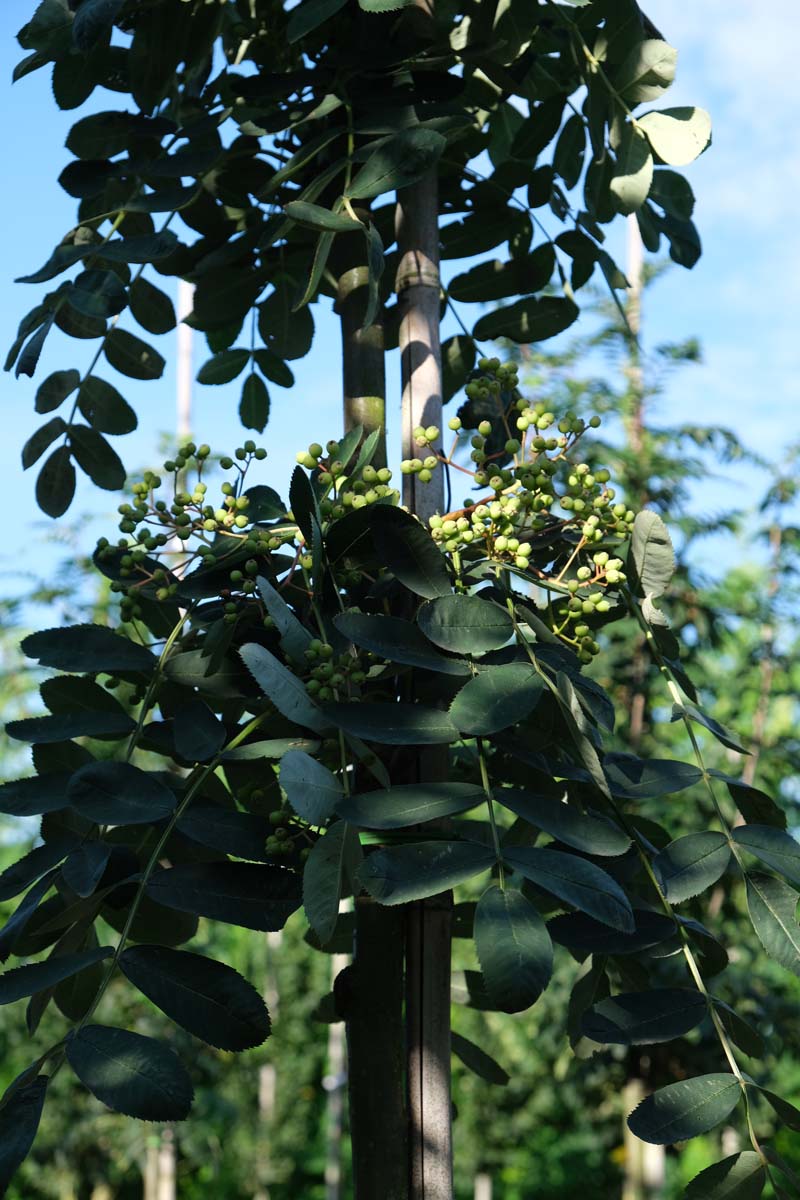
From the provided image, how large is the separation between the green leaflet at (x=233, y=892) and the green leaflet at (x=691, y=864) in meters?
0.25

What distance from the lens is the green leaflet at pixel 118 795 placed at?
2.36 ft

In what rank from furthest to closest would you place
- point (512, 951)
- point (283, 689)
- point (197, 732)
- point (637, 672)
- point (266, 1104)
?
1. point (266, 1104)
2. point (637, 672)
3. point (197, 732)
4. point (283, 689)
5. point (512, 951)

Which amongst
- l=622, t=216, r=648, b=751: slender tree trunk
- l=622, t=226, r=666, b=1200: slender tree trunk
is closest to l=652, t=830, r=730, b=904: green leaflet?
l=622, t=226, r=666, b=1200: slender tree trunk

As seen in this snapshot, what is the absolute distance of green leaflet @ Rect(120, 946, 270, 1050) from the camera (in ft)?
2.09

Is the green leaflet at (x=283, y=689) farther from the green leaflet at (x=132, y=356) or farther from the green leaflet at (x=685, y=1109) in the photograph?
the green leaflet at (x=132, y=356)

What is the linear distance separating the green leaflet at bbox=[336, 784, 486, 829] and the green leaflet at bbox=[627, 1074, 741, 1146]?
197 mm

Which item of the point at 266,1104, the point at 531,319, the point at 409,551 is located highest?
the point at 531,319

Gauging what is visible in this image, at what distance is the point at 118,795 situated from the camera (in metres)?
0.74

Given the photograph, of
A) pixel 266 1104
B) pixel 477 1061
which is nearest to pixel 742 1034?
pixel 477 1061

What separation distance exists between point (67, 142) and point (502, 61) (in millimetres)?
379

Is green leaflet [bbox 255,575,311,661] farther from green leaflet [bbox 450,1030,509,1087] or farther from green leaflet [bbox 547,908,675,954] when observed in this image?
green leaflet [bbox 450,1030,509,1087]

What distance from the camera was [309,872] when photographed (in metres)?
0.64

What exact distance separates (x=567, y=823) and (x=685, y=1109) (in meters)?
0.18

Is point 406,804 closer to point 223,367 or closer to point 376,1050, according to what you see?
point 376,1050
